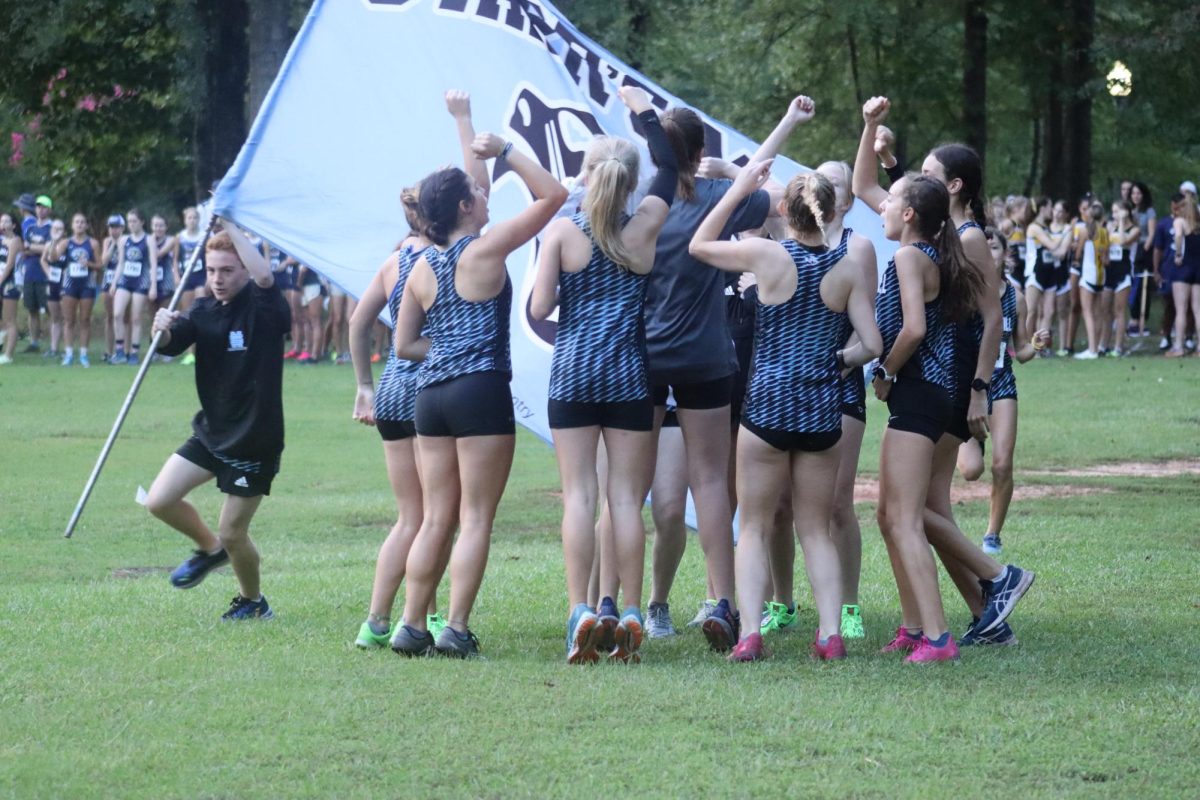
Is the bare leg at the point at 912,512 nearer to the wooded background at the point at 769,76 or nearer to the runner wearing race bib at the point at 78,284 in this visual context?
the wooded background at the point at 769,76

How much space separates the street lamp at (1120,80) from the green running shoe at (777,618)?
21691mm

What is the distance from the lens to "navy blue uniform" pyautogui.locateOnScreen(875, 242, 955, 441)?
693 cm

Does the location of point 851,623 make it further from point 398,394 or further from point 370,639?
point 398,394

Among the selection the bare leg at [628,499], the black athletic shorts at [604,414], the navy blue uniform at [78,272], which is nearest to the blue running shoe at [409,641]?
the bare leg at [628,499]

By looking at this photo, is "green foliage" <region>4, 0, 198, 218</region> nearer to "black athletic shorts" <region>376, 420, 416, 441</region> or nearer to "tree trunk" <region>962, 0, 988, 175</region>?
"tree trunk" <region>962, 0, 988, 175</region>

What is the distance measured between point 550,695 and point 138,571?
188 inches

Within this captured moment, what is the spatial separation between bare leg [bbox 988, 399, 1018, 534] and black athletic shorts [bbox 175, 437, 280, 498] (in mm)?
4147

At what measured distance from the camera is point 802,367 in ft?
22.6

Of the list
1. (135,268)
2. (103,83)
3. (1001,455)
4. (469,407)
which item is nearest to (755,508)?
(469,407)

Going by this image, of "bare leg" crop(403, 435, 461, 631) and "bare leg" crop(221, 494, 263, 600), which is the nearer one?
"bare leg" crop(403, 435, 461, 631)

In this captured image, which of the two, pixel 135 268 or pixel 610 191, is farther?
pixel 135 268

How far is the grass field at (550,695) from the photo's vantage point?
17.1 ft

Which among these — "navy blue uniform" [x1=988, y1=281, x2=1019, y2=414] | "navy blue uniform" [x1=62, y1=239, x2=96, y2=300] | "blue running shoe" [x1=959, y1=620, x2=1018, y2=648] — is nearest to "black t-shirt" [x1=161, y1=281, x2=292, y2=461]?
"blue running shoe" [x1=959, y1=620, x2=1018, y2=648]

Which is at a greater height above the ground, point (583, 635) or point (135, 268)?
point (135, 268)
